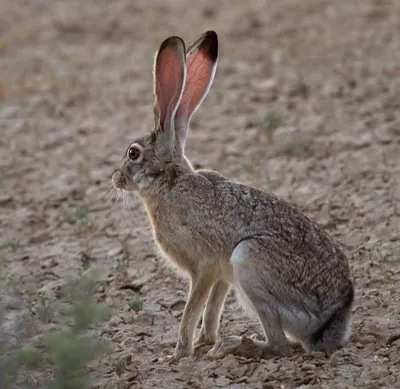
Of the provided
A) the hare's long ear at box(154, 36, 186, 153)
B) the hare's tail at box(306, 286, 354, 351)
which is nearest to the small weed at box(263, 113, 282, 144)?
the hare's long ear at box(154, 36, 186, 153)

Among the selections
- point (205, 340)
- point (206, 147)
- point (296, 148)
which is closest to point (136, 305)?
point (205, 340)

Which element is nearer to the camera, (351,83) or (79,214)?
(79,214)

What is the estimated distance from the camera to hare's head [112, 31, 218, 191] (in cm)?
623

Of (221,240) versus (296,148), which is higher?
(296,148)

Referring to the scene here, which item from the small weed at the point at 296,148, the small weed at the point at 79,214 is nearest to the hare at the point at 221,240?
the small weed at the point at 79,214

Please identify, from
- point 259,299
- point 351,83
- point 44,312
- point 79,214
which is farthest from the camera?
point 351,83

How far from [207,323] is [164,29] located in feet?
24.8

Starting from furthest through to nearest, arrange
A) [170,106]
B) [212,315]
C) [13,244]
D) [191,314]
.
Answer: [13,244] < [170,106] < [212,315] < [191,314]

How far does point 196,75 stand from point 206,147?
2939mm

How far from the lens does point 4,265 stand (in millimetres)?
7492

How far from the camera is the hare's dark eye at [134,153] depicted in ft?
21.0

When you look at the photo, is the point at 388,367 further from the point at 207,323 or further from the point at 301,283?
the point at 207,323

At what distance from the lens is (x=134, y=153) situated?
21.1ft

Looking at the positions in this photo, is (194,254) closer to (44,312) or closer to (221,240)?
(221,240)
